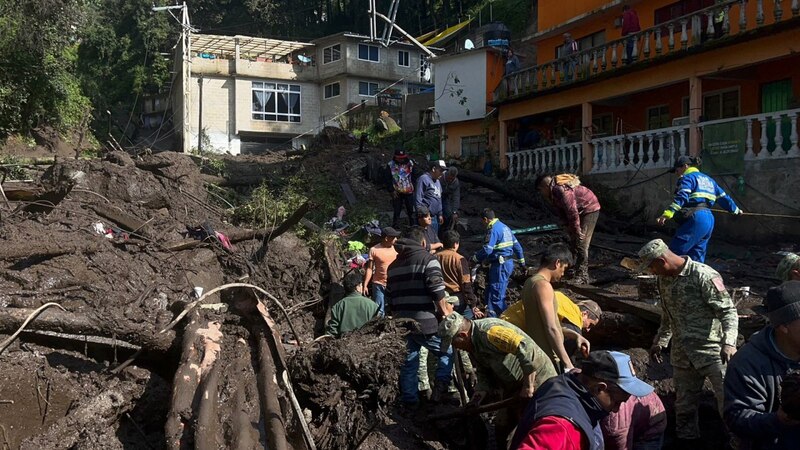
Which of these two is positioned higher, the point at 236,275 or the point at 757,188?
the point at 757,188

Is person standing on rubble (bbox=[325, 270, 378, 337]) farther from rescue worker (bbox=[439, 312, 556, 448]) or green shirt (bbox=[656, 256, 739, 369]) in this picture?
green shirt (bbox=[656, 256, 739, 369])

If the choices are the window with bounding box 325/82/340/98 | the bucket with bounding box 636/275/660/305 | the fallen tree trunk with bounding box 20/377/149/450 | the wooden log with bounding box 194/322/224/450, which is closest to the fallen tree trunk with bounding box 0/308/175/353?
the wooden log with bounding box 194/322/224/450

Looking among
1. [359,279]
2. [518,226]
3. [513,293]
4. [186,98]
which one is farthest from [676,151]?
[186,98]

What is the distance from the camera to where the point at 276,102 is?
140ft

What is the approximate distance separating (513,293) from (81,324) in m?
6.46

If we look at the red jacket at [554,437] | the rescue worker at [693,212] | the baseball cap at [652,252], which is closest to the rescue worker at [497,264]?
the rescue worker at [693,212]

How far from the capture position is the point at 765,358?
3.67 m

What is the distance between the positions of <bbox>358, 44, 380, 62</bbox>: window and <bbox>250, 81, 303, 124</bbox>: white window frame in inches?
184

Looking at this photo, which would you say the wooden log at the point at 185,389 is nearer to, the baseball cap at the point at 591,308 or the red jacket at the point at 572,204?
the baseball cap at the point at 591,308

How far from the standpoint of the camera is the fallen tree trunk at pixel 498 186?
56.7 feet

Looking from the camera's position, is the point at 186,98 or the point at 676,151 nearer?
the point at 676,151

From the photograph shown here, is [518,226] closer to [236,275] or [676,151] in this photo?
[676,151]

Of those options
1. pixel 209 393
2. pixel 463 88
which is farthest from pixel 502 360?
pixel 463 88

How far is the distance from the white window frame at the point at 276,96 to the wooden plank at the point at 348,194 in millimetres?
26368
